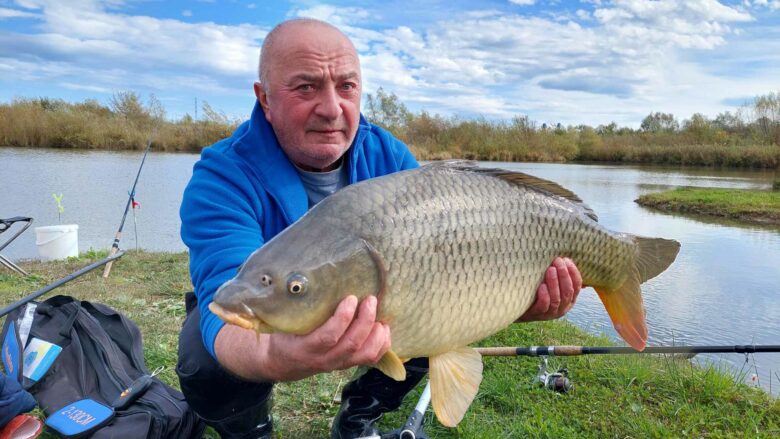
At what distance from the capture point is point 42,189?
9.43 m

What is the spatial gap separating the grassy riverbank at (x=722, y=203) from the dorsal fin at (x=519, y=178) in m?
9.19

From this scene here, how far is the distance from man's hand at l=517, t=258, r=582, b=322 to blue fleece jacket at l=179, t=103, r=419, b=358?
60 cm

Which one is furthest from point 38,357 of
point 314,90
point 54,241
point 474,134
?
point 474,134

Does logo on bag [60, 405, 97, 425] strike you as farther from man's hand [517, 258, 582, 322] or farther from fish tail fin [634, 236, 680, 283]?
fish tail fin [634, 236, 680, 283]

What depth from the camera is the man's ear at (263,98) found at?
151cm

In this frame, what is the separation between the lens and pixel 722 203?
10.1 meters

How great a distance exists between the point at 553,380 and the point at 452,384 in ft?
3.77

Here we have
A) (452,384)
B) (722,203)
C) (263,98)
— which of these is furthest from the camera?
(722,203)

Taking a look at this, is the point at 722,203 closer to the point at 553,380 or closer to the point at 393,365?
the point at 553,380

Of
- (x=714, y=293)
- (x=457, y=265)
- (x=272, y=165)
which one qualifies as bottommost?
(x=714, y=293)

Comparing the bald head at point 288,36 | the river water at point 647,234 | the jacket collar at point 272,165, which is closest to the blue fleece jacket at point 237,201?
the jacket collar at point 272,165

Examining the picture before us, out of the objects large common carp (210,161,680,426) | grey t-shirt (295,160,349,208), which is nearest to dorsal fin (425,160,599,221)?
large common carp (210,161,680,426)

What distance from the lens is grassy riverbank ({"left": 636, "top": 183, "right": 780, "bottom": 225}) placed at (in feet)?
30.3

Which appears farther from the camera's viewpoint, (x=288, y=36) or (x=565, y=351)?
(x=565, y=351)
